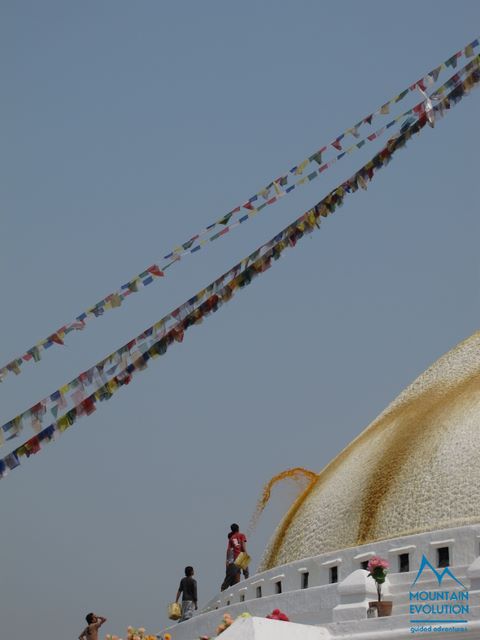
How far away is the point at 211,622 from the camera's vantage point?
21578 mm

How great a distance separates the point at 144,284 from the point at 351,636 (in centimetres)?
447

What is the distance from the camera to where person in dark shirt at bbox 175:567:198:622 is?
2185cm

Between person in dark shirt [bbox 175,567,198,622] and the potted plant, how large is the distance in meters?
4.33

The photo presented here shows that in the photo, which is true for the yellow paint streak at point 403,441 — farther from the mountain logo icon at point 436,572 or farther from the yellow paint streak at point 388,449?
the mountain logo icon at point 436,572

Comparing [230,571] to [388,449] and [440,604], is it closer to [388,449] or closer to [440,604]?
[388,449]

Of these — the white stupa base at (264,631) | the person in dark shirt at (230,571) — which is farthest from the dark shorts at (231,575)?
the white stupa base at (264,631)

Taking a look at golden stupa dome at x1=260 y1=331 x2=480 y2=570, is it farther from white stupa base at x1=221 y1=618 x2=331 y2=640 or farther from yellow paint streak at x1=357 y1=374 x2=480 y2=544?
white stupa base at x1=221 y1=618 x2=331 y2=640

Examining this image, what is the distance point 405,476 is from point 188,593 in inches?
155

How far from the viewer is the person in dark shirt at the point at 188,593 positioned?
2185cm

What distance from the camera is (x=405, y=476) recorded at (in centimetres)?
2019

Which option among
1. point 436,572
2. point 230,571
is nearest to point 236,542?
point 230,571

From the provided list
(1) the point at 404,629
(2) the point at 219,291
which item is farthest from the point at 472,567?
(2) the point at 219,291

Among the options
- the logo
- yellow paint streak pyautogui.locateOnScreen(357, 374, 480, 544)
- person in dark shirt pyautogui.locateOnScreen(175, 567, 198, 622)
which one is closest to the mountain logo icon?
the logo

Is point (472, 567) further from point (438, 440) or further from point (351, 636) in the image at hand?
point (438, 440)
